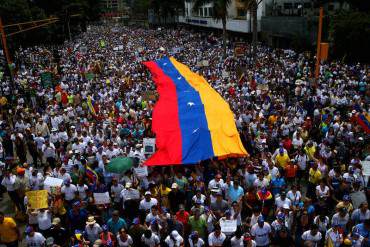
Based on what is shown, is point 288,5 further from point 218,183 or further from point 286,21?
point 218,183

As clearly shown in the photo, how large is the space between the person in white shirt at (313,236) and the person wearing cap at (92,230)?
3733 mm

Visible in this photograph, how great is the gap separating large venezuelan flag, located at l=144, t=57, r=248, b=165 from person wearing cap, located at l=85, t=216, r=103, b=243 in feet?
8.57

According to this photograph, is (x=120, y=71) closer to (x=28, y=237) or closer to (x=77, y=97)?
(x=77, y=97)

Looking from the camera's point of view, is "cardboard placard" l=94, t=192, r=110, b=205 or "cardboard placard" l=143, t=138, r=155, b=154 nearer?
"cardboard placard" l=94, t=192, r=110, b=205

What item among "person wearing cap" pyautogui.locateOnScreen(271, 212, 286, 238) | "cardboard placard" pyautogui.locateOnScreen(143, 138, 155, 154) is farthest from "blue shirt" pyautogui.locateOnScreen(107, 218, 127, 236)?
"cardboard placard" pyautogui.locateOnScreen(143, 138, 155, 154)

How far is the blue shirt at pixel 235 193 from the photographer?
870cm

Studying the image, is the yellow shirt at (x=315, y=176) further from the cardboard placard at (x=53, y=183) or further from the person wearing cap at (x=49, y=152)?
the person wearing cap at (x=49, y=152)

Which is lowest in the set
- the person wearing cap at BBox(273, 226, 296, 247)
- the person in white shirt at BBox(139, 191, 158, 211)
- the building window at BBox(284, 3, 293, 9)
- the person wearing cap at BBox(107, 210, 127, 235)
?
the person wearing cap at BBox(273, 226, 296, 247)

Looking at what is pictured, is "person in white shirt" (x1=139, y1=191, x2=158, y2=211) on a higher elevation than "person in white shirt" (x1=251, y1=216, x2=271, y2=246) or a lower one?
higher

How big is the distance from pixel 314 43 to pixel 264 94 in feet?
42.0

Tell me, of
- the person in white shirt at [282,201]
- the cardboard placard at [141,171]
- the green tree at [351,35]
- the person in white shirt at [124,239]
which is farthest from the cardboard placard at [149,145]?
the green tree at [351,35]

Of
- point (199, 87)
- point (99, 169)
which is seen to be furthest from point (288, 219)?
point (199, 87)

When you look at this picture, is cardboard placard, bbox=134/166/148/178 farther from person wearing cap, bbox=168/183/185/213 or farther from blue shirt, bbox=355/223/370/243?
blue shirt, bbox=355/223/370/243

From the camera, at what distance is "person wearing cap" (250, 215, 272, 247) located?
752cm
